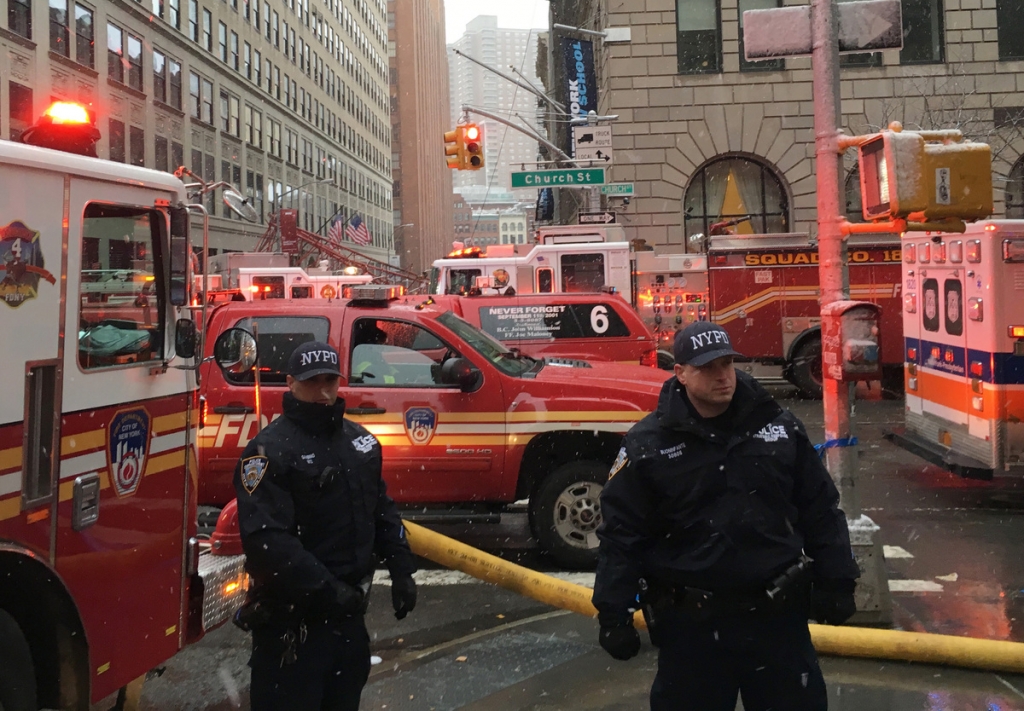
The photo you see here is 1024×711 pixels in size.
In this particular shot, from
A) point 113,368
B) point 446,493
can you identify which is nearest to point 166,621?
point 113,368

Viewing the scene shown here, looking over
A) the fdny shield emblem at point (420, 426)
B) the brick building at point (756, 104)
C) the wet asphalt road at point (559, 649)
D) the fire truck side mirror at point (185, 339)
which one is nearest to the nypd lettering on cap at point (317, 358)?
the fire truck side mirror at point (185, 339)

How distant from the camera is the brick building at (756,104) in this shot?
82.2ft

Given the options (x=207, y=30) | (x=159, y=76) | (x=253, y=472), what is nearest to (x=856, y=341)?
(x=253, y=472)

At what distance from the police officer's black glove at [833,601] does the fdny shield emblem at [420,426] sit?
4266 mm

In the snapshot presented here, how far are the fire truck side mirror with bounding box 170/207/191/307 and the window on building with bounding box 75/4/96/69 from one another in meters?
31.3

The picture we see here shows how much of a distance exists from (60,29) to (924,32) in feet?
83.3

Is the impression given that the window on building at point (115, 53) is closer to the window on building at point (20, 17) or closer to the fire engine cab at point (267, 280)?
the window on building at point (20, 17)

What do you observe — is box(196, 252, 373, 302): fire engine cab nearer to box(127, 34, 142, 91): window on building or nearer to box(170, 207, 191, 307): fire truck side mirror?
box(127, 34, 142, 91): window on building

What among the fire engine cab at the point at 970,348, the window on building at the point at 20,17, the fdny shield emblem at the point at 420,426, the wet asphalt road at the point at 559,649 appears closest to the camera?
the wet asphalt road at the point at 559,649

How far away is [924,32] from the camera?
2534 cm

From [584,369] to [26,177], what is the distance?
502 cm

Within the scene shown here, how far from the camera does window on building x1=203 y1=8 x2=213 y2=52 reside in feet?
141

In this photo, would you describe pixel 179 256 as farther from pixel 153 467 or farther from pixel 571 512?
pixel 571 512

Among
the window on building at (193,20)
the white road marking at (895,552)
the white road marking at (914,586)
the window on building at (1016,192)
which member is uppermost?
the window on building at (193,20)
